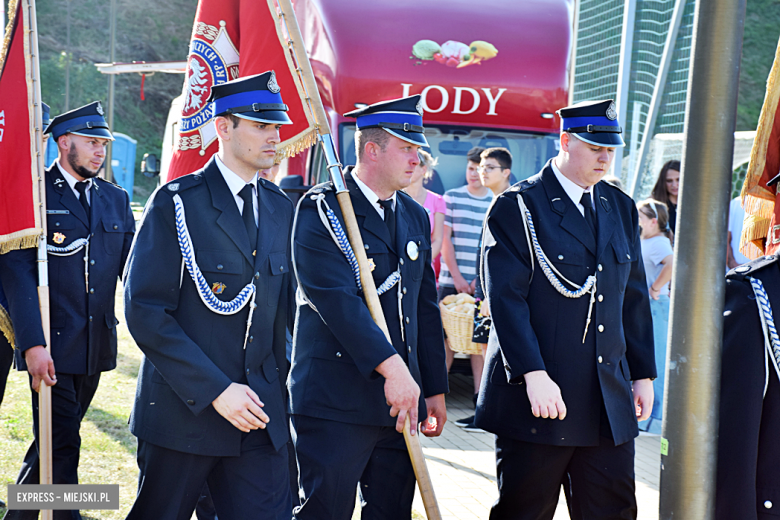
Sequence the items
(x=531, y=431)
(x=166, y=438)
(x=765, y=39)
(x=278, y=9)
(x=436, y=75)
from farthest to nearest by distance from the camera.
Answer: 1. (x=765, y=39)
2. (x=436, y=75)
3. (x=278, y=9)
4. (x=531, y=431)
5. (x=166, y=438)

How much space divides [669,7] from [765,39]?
41.1 m

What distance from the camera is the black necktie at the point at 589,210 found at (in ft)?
11.7

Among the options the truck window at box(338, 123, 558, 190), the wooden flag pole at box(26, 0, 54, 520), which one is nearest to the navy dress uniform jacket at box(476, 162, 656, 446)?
the wooden flag pole at box(26, 0, 54, 520)

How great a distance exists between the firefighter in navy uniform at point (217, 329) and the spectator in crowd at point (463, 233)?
167 inches

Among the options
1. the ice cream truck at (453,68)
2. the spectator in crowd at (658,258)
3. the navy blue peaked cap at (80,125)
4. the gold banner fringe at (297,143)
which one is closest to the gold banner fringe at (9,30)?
the navy blue peaked cap at (80,125)

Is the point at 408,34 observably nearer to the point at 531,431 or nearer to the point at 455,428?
the point at 455,428

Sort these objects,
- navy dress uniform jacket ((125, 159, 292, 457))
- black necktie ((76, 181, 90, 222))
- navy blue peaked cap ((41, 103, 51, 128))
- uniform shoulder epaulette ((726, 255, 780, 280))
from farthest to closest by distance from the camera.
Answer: navy blue peaked cap ((41, 103, 51, 128))
black necktie ((76, 181, 90, 222))
navy dress uniform jacket ((125, 159, 292, 457))
uniform shoulder epaulette ((726, 255, 780, 280))

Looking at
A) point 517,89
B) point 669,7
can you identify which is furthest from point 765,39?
point 517,89

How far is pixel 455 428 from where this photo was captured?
7020mm

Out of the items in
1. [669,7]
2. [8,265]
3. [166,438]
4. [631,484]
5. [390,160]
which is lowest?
[631,484]

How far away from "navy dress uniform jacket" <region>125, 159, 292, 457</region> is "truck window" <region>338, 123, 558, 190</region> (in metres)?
4.69

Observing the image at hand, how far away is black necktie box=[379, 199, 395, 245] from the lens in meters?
3.64

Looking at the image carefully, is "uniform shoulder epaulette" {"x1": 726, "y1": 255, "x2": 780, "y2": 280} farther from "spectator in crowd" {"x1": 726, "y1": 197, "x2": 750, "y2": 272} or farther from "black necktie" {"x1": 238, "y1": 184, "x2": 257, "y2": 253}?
"spectator in crowd" {"x1": 726, "y1": 197, "x2": 750, "y2": 272}

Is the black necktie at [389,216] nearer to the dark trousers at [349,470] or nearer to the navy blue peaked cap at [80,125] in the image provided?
the dark trousers at [349,470]
